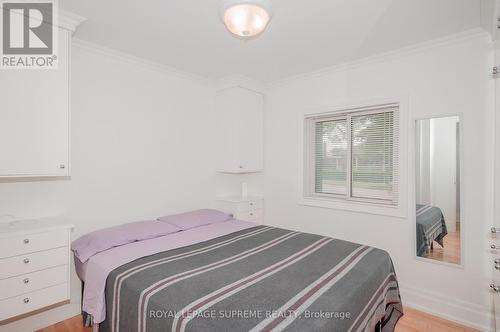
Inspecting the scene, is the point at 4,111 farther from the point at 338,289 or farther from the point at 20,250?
the point at 338,289

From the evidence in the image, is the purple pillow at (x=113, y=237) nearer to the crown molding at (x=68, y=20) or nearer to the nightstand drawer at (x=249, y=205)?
the nightstand drawer at (x=249, y=205)

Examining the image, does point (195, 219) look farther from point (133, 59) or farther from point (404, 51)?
point (404, 51)

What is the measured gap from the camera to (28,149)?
1.93 m

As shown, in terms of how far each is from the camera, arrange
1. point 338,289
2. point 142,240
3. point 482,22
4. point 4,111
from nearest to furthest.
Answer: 1. point 338,289
2. point 4,111
3. point 482,22
4. point 142,240

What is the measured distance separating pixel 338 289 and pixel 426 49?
2.48m

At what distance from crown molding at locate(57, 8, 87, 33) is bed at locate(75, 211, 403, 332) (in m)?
1.82

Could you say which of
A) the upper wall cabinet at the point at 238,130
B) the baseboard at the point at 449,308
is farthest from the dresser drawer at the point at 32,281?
the baseboard at the point at 449,308

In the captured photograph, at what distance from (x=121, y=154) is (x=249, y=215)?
73.2 inches

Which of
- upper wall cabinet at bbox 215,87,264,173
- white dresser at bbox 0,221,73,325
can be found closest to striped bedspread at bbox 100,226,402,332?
white dresser at bbox 0,221,73,325

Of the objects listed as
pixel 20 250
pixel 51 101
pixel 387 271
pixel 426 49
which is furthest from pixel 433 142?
pixel 20 250

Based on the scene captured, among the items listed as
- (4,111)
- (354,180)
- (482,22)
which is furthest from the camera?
(354,180)

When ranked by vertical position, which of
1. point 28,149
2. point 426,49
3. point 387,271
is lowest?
point 387,271

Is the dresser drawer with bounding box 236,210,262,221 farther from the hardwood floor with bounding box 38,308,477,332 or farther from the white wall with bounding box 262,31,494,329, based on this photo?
A: the hardwood floor with bounding box 38,308,477,332

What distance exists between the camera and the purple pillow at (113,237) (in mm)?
2107
